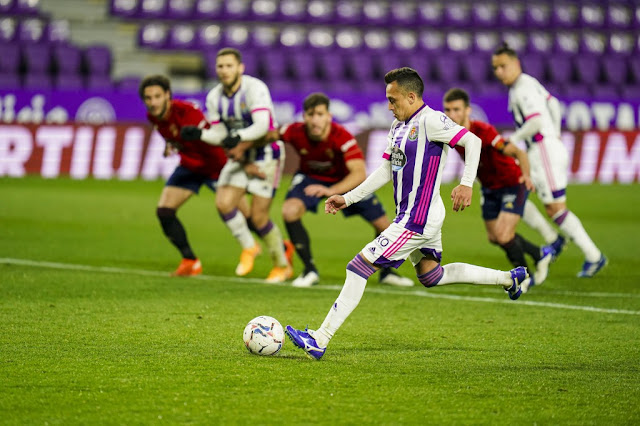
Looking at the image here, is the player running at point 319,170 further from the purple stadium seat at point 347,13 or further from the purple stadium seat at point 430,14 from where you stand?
the purple stadium seat at point 430,14

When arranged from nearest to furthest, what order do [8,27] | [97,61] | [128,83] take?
1. [128,83]
2. [97,61]
3. [8,27]

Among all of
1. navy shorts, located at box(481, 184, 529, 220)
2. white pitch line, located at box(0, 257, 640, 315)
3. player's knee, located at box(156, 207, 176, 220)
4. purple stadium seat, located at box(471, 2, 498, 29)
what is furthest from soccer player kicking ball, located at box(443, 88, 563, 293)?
purple stadium seat, located at box(471, 2, 498, 29)

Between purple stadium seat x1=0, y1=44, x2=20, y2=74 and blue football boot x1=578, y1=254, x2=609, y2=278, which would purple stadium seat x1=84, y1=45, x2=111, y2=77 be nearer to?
purple stadium seat x1=0, y1=44, x2=20, y2=74

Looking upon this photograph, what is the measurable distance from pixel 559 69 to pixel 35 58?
12.7 meters

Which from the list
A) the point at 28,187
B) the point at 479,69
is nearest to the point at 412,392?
the point at 28,187

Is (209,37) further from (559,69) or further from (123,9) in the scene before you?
(559,69)

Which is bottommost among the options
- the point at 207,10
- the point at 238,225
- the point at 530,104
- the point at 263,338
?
the point at 238,225

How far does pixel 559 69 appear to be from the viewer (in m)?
24.4

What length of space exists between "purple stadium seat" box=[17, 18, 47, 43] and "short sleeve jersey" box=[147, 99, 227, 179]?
45.8 feet

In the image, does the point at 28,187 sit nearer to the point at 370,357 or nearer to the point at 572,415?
the point at 370,357

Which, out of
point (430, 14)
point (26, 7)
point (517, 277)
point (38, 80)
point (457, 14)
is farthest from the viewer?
point (457, 14)

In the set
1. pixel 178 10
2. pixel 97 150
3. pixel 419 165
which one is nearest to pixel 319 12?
pixel 178 10

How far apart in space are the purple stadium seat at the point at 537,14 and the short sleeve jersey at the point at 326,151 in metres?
17.9

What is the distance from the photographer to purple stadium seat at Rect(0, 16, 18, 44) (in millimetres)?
22556
